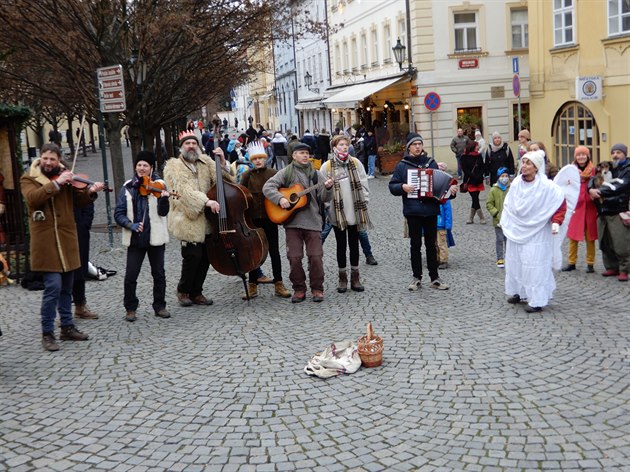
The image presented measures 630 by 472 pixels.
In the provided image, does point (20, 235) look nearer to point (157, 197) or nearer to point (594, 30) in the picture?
point (157, 197)

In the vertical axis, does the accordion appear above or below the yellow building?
below

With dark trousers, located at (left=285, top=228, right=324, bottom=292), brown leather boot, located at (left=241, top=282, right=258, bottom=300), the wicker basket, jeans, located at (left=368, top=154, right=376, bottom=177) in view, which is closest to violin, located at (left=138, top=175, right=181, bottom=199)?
dark trousers, located at (left=285, top=228, right=324, bottom=292)

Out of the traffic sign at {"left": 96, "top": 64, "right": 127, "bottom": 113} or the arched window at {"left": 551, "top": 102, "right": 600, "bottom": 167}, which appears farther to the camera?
the arched window at {"left": 551, "top": 102, "right": 600, "bottom": 167}

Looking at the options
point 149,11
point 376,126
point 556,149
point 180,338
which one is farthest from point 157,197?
point 376,126

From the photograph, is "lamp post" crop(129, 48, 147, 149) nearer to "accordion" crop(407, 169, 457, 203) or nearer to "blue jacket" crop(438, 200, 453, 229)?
"blue jacket" crop(438, 200, 453, 229)

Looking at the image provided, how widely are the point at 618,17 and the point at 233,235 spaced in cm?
1422

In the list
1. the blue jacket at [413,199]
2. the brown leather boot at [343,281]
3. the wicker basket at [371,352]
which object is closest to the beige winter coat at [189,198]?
the brown leather boot at [343,281]

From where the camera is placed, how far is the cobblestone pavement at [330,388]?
519 centimetres

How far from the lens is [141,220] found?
8.97 m

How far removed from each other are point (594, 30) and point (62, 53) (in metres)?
13.2

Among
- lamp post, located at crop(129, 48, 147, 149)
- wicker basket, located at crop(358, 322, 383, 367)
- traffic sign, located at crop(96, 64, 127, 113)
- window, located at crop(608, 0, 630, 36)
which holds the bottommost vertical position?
wicker basket, located at crop(358, 322, 383, 367)

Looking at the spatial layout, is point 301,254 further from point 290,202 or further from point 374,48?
point 374,48

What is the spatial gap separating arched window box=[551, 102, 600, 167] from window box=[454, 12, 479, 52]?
9.12 meters

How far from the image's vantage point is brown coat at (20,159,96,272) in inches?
304
